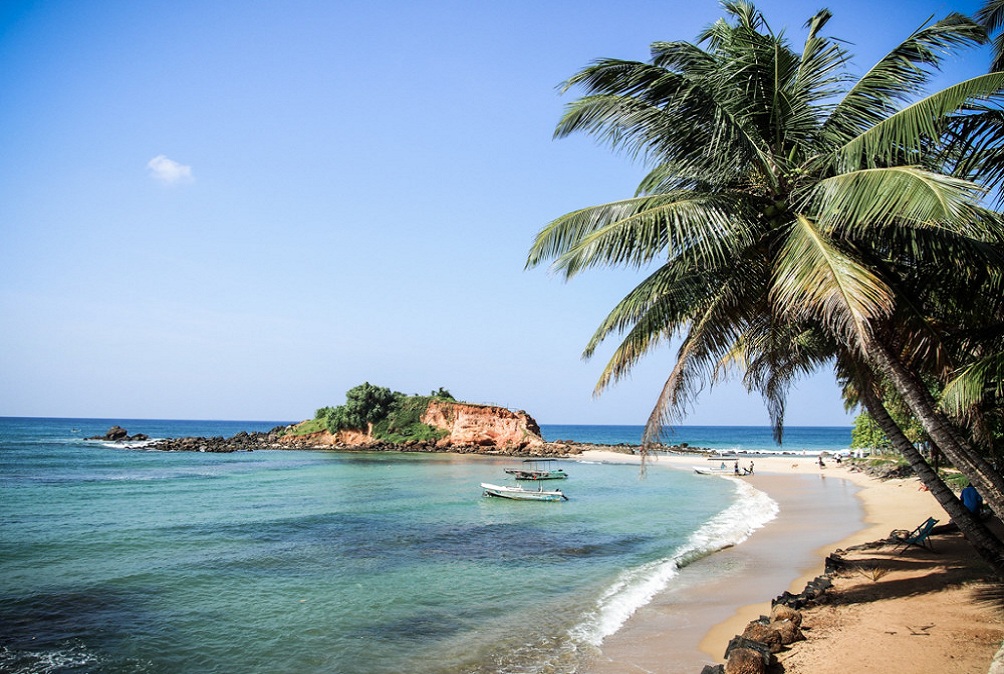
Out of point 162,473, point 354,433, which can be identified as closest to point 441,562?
point 162,473

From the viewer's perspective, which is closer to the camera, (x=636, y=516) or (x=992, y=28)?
(x=992, y=28)

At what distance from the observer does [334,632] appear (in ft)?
33.4

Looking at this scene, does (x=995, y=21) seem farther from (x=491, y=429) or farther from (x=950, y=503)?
(x=491, y=429)

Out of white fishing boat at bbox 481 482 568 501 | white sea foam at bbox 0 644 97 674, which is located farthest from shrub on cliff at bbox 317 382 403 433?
white sea foam at bbox 0 644 97 674

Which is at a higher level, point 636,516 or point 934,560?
point 934,560

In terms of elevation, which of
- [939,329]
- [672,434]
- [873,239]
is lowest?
[672,434]

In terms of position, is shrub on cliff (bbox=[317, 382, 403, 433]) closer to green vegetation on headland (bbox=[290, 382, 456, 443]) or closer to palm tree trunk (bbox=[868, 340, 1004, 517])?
green vegetation on headland (bbox=[290, 382, 456, 443])

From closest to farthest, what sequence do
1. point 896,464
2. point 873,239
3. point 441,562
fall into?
point 873,239 < point 441,562 < point 896,464

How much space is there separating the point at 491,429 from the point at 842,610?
55.1 metres

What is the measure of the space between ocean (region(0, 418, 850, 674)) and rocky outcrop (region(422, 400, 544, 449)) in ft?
105

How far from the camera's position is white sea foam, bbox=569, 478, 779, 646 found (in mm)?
10297

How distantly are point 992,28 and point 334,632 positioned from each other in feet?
44.8

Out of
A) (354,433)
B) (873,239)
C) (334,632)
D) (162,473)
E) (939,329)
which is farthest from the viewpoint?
(354,433)

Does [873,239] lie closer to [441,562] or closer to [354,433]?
[441,562]
